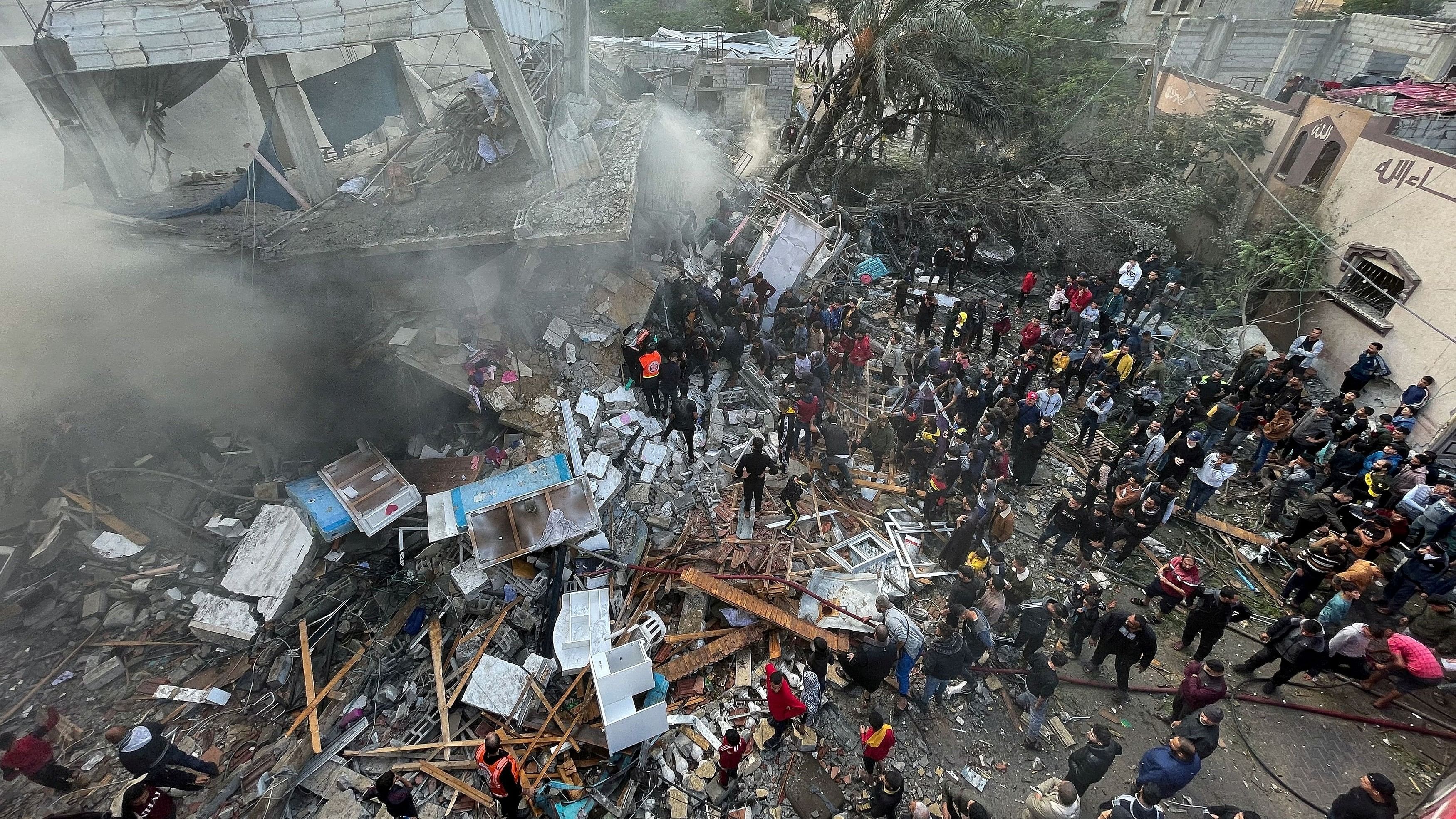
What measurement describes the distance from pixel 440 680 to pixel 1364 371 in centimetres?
1510

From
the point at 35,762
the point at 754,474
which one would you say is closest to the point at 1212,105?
the point at 754,474

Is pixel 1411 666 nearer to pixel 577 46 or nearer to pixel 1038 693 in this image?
pixel 1038 693

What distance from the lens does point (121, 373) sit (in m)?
7.51

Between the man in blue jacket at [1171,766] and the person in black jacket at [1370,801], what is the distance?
37.3 inches

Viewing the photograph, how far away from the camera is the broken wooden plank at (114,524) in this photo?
6918 mm

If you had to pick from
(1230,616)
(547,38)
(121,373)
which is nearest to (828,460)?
(1230,616)

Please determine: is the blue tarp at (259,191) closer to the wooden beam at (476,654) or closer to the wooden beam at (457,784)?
the wooden beam at (476,654)

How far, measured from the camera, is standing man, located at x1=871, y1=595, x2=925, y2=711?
19.5 ft

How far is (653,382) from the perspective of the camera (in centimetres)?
925


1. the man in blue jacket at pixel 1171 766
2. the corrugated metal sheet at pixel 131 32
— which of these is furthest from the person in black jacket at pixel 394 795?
the corrugated metal sheet at pixel 131 32

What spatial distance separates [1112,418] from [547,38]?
46.6 feet

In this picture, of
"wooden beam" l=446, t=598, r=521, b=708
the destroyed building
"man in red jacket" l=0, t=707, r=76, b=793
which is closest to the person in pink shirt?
"wooden beam" l=446, t=598, r=521, b=708

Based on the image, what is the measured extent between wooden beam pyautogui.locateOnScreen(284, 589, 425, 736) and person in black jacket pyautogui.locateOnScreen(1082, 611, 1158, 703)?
7.75 metres

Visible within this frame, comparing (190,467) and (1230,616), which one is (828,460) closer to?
(1230,616)
